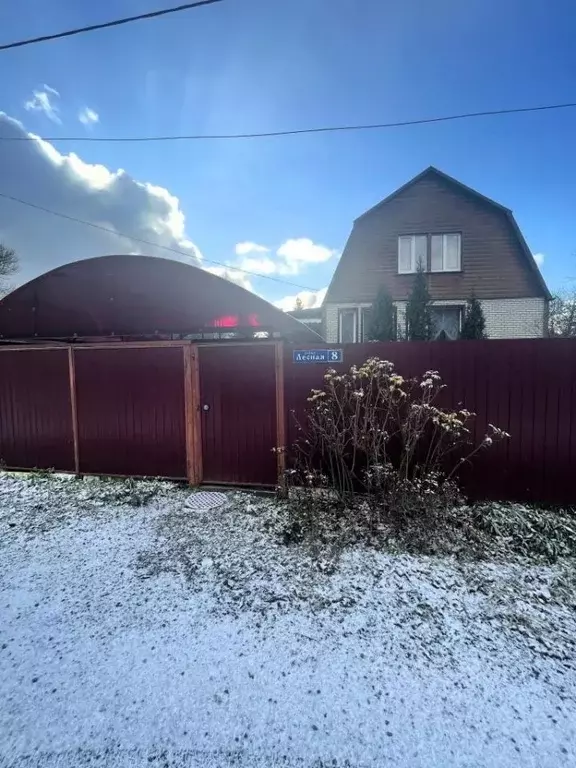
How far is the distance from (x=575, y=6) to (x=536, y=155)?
4554mm

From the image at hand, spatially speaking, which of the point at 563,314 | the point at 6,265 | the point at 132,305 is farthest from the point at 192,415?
the point at 563,314

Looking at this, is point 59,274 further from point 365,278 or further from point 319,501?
point 365,278

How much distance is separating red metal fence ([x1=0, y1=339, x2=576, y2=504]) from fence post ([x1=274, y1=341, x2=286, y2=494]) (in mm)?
12

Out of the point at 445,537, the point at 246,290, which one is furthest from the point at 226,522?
the point at 246,290

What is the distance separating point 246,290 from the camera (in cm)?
505

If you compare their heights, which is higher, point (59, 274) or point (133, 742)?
point (59, 274)

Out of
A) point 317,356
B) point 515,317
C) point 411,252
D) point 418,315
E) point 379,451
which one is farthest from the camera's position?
point 411,252

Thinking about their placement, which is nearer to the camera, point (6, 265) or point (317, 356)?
point (317, 356)

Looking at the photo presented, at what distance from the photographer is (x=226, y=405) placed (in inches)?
172

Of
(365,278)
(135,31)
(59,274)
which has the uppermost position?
(135,31)

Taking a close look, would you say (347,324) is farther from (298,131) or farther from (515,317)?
(298,131)

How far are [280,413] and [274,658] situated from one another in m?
2.52

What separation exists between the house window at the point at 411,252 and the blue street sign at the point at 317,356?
9.84 metres

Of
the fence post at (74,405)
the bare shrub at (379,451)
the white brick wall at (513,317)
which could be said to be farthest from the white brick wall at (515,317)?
the fence post at (74,405)
